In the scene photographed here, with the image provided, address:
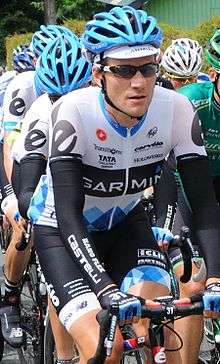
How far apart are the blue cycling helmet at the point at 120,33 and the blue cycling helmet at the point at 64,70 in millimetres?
1145

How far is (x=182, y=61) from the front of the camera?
7383 millimetres

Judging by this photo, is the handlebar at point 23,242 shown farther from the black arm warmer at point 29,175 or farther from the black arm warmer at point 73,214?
the black arm warmer at point 73,214

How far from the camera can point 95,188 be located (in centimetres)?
369

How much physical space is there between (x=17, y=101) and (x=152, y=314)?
136 inches

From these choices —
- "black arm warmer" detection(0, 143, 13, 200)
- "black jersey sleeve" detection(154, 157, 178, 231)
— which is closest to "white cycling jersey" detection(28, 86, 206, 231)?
"black jersey sleeve" detection(154, 157, 178, 231)

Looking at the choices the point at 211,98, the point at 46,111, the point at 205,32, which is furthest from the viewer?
the point at 205,32

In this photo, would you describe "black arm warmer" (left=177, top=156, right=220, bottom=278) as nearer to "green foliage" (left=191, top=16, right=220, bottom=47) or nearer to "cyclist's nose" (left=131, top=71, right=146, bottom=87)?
"cyclist's nose" (left=131, top=71, right=146, bottom=87)

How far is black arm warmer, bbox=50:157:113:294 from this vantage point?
10.9 ft

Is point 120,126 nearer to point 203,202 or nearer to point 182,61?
point 203,202

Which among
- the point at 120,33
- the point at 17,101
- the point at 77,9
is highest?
the point at 120,33

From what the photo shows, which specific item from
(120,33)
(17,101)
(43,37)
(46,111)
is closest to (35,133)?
(46,111)

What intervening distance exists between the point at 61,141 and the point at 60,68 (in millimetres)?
1529

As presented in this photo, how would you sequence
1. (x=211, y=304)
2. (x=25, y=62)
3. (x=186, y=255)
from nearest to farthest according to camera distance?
(x=211, y=304)
(x=186, y=255)
(x=25, y=62)

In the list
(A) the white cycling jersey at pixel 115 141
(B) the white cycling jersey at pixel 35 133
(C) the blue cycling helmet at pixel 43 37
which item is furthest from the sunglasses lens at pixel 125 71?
(C) the blue cycling helmet at pixel 43 37
